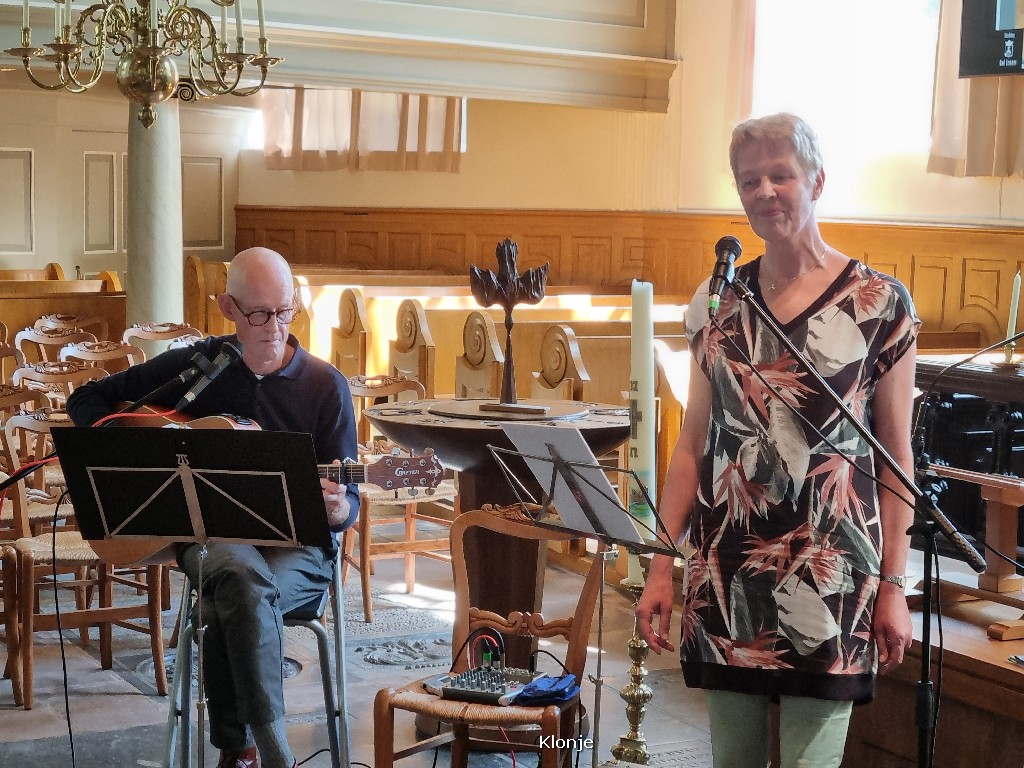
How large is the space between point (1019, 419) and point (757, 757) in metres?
3.49

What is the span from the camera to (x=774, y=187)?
1870 millimetres

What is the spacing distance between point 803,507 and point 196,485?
45.9 inches

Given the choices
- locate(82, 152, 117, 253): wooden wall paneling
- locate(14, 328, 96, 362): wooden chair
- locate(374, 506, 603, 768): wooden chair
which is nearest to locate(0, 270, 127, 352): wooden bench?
locate(14, 328, 96, 362): wooden chair

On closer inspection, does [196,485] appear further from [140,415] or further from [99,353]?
[99,353]

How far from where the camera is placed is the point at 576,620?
9.02 feet

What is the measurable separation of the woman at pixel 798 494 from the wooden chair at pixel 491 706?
522 mm

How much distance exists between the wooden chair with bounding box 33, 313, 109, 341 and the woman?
19.2 ft

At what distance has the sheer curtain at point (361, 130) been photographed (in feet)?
40.4

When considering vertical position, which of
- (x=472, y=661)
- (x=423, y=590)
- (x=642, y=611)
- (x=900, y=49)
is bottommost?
(x=423, y=590)

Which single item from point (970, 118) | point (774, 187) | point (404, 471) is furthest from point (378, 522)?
point (970, 118)

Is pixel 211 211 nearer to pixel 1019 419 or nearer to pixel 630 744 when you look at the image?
pixel 1019 419

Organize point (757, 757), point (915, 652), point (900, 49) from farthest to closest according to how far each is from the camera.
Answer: point (900, 49) → point (915, 652) → point (757, 757)

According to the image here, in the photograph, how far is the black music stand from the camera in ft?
7.97

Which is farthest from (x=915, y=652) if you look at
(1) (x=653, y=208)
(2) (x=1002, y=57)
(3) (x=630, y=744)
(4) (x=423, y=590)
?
(1) (x=653, y=208)
